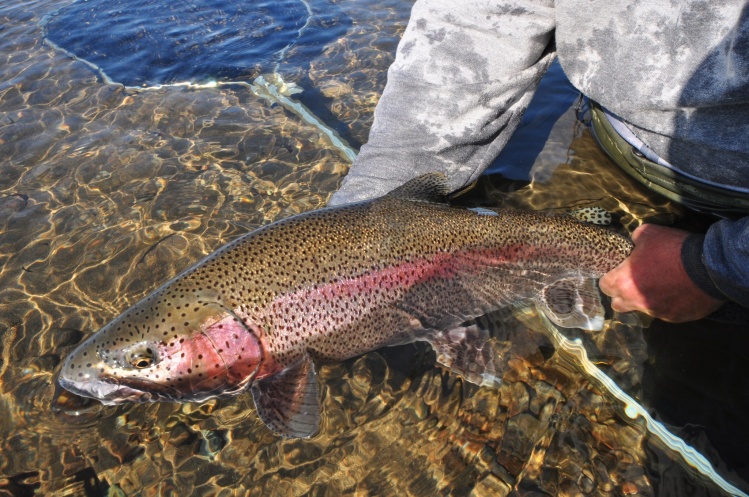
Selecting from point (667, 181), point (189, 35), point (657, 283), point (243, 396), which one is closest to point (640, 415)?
point (657, 283)

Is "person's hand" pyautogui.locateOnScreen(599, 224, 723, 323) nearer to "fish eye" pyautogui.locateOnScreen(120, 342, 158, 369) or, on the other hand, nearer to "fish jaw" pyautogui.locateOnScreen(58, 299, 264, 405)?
"fish jaw" pyautogui.locateOnScreen(58, 299, 264, 405)

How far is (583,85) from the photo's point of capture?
3.01 metres

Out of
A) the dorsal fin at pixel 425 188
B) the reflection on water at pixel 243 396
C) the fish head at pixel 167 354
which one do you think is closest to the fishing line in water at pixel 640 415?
the reflection on water at pixel 243 396

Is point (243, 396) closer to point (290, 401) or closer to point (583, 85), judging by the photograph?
point (290, 401)

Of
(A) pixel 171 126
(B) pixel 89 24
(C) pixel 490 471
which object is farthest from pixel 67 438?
(B) pixel 89 24

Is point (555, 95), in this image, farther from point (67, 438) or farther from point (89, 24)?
point (89, 24)

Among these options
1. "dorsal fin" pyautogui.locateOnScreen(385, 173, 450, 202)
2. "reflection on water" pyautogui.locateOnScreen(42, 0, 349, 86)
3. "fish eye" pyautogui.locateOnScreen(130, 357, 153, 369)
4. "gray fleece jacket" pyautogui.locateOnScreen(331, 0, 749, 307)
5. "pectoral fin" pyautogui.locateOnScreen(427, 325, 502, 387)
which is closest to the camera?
"fish eye" pyautogui.locateOnScreen(130, 357, 153, 369)

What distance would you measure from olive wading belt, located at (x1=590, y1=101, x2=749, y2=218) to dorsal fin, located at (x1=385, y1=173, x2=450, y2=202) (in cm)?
130

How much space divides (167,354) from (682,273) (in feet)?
7.98

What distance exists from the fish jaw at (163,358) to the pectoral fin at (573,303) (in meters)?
1.66

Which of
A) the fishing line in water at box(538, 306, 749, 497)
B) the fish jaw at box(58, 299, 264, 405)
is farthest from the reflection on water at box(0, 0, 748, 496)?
the fish jaw at box(58, 299, 264, 405)

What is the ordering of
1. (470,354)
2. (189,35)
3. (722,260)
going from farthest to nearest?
(189,35) < (470,354) < (722,260)

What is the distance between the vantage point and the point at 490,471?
8.23ft

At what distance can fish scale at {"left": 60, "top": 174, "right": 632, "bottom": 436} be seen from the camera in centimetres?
236
